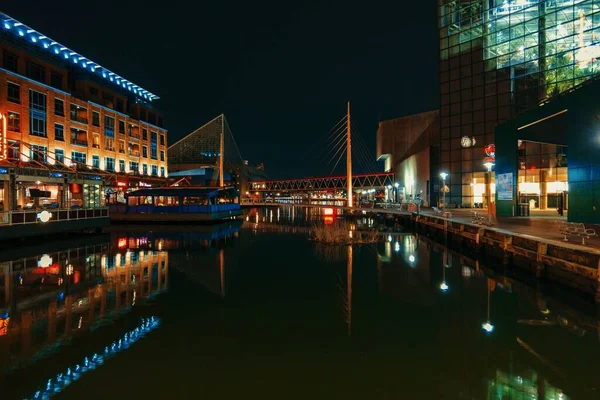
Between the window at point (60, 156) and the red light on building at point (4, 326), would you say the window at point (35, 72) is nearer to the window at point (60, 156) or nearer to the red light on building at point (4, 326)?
the window at point (60, 156)

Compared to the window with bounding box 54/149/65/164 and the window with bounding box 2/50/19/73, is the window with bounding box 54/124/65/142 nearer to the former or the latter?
the window with bounding box 54/149/65/164

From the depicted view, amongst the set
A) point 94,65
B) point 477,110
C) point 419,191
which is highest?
point 94,65

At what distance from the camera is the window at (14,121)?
122ft

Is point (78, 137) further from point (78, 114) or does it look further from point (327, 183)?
point (327, 183)

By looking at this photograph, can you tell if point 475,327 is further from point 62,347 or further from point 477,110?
point 477,110

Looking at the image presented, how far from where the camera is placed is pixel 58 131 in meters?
44.1

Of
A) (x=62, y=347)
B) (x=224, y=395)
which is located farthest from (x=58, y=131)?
(x=224, y=395)

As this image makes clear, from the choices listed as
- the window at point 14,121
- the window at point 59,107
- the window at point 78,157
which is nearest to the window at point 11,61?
the window at point 14,121

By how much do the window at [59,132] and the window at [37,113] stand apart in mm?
1888

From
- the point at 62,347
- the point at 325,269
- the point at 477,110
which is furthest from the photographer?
the point at 477,110

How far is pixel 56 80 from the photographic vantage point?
4475cm

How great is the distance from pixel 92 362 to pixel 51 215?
21.8 m

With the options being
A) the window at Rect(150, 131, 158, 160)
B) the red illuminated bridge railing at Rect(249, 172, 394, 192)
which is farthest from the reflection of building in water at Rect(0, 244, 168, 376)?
the red illuminated bridge railing at Rect(249, 172, 394, 192)

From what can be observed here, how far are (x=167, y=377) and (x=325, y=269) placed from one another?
1095 centimetres
